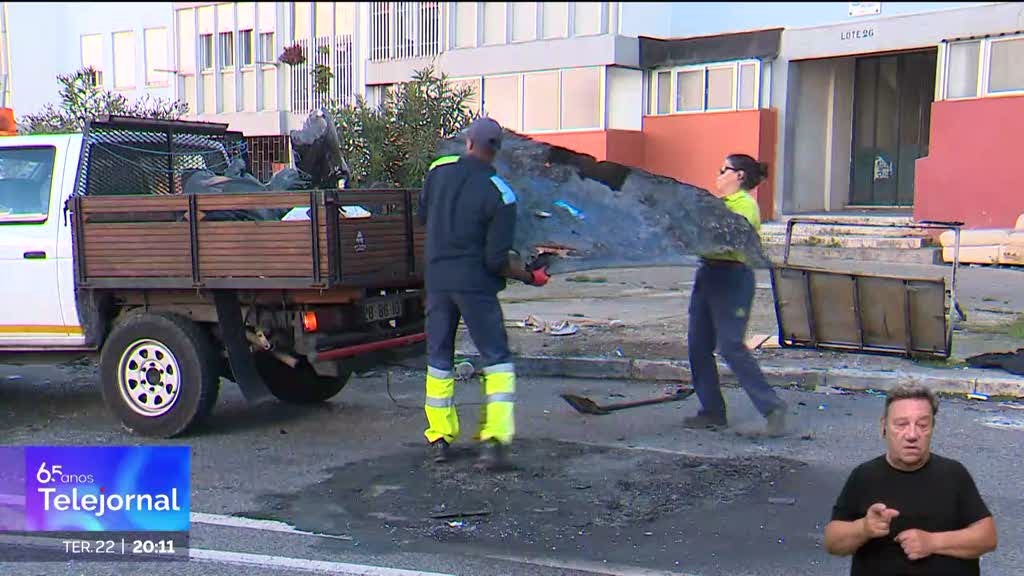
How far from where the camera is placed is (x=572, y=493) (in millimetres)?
5457

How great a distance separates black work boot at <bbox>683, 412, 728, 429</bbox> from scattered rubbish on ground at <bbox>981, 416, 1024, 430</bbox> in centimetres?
179

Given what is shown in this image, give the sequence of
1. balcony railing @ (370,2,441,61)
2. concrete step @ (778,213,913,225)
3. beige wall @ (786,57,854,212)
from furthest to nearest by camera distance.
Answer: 1. balcony railing @ (370,2,441,61)
2. beige wall @ (786,57,854,212)
3. concrete step @ (778,213,913,225)

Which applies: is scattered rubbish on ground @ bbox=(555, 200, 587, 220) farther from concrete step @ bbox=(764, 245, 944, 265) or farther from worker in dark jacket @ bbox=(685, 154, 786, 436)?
concrete step @ bbox=(764, 245, 944, 265)

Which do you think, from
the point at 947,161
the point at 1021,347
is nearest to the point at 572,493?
the point at 1021,347

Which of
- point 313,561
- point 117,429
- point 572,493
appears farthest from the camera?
point 117,429

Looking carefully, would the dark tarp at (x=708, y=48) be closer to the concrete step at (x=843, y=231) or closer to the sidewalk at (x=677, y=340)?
the concrete step at (x=843, y=231)

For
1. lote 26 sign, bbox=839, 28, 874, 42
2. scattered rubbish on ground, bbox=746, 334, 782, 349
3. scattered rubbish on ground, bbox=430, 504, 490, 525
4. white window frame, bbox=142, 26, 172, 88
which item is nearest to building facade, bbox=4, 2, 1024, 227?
lote 26 sign, bbox=839, 28, 874, 42

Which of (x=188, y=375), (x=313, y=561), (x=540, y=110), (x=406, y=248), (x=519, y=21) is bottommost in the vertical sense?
(x=313, y=561)

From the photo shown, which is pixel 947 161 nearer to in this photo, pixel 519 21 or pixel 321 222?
pixel 519 21

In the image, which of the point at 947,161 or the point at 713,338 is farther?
the point at 947,161

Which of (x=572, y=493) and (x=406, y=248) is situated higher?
(x=406, y=248)

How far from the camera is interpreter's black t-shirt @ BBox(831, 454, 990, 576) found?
2.80 m

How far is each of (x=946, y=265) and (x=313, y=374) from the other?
38.7ft

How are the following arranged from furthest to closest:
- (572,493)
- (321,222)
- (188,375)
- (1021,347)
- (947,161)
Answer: (947,161) < (1021,347) < (188,375) < (321,222) < (572,493)
